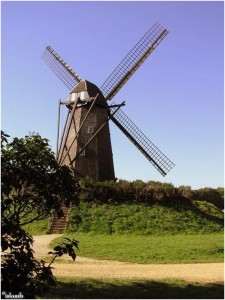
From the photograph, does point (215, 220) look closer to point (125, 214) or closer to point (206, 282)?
point (125, 214)

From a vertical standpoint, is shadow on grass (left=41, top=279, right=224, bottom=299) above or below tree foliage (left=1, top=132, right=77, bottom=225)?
below

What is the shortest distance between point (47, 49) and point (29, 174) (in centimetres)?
2812

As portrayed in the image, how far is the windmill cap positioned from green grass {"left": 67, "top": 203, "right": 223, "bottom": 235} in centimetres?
926

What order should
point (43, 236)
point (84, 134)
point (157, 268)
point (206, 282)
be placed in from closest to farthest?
point (206, 282)
point (157, 268)
point (43, 236)
point (84, 134)

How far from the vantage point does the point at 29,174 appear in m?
7.32

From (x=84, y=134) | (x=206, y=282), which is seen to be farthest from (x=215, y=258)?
(x=84, y=134)

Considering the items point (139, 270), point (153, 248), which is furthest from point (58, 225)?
point (139, 270)

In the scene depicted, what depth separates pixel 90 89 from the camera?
29.2 metres

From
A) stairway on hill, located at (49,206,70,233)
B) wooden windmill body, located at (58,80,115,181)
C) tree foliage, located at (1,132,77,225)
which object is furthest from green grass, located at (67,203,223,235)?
tree foliage, located at (1,132,77,225)

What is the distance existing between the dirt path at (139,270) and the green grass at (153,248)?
885 mm

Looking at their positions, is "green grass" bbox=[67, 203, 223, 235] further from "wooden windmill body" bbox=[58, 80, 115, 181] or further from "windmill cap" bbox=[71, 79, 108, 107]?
"windmill cap" bbox=[71, 79, 108, 107]

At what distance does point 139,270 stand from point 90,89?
63.9ft

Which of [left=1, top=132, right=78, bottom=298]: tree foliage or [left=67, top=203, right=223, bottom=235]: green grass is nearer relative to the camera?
[left=1, top=132, right=78, bottom=298]: tree foliage

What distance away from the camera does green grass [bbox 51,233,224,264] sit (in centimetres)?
1466
